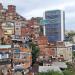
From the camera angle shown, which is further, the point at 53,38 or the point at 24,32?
the point at 53,38

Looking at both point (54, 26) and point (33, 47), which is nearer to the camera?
point (33, 47)

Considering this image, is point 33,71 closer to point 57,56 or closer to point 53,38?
point 57,56

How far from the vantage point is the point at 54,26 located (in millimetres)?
62156

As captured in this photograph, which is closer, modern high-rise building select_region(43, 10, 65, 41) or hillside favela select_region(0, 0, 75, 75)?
hillside favela select_region(0, 0, 75, 75)

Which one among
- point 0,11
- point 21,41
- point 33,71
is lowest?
point 33,71

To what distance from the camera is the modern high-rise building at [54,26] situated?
202ft

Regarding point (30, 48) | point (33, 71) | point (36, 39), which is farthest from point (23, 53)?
point (36, 39)

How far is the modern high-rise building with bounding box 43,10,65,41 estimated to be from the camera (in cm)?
6171

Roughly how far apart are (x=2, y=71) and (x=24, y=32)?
58.9 feet

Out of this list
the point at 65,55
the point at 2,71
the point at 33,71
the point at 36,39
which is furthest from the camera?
the point at 65,55

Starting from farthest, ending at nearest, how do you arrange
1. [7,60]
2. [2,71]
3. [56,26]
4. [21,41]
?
[56,26], [21,41], [7,60], [2,71]

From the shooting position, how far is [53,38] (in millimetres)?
61781

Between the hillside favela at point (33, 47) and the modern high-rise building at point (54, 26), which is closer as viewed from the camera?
the hillside favela at point (33, 47)

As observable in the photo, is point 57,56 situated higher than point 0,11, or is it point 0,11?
point 0,11
